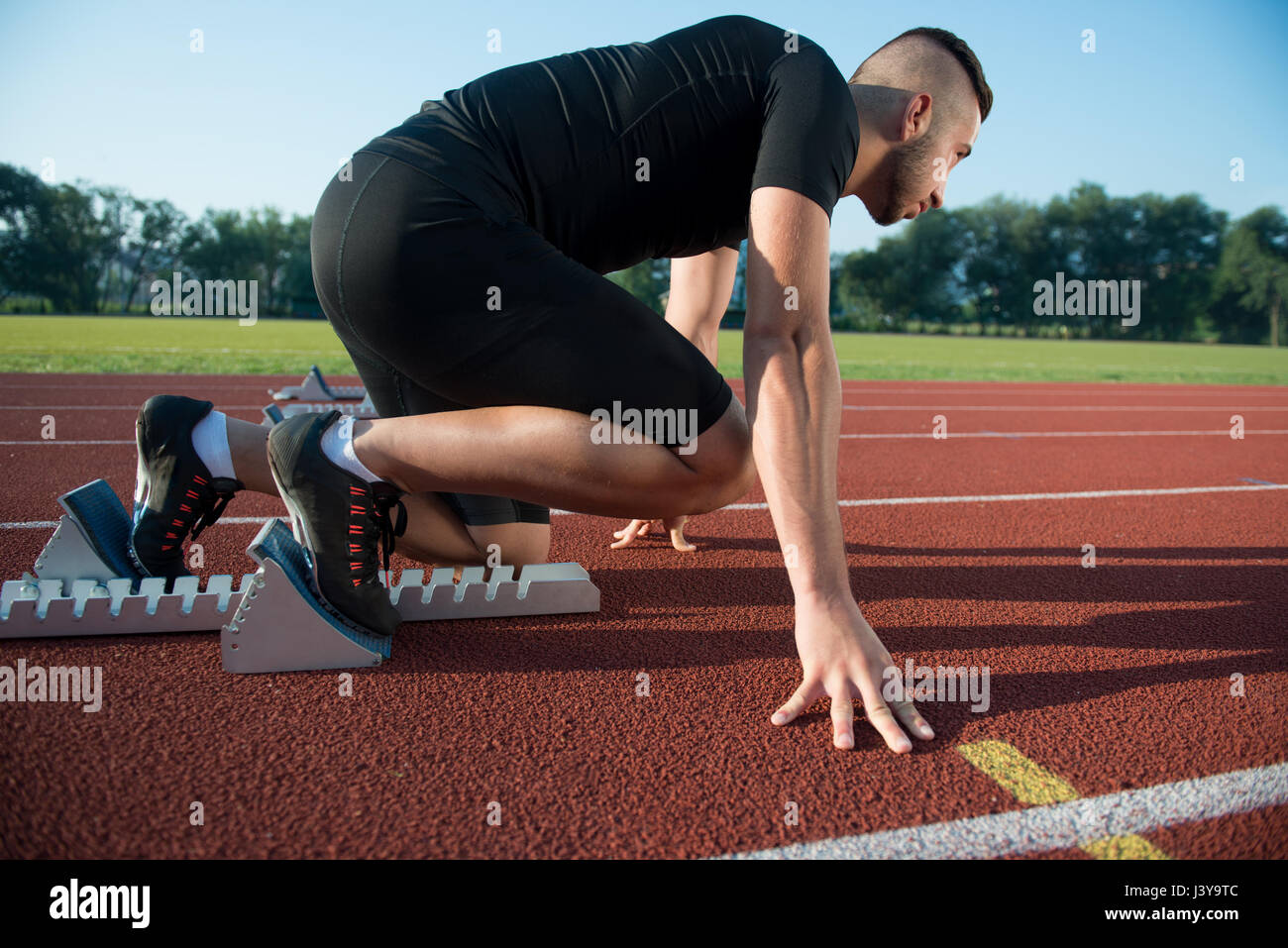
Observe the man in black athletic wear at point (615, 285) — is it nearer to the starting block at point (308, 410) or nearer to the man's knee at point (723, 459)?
the man's knee at point (723, 459)

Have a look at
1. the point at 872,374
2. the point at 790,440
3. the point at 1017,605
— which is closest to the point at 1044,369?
the point at 872,374

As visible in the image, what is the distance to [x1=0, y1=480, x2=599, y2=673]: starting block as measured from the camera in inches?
81.0

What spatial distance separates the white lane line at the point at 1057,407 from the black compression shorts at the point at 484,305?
25.7ft

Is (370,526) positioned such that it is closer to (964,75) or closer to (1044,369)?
(964,75)

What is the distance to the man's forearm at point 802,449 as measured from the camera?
181cm

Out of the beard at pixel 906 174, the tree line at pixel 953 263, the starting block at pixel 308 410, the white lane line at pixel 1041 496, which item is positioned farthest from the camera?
the tree line at pixel 953 263

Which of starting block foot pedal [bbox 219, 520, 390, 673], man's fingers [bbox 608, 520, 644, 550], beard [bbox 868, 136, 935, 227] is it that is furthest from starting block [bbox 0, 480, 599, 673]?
beard [bbox 868, 136, 935, 227]

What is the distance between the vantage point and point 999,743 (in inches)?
73.7

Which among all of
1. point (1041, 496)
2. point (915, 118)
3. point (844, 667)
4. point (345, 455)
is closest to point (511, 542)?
point (345, 455)

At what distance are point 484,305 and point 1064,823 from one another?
5.34 feet

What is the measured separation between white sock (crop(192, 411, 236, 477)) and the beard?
77.0 inches

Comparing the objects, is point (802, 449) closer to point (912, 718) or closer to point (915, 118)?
point (912, 718)

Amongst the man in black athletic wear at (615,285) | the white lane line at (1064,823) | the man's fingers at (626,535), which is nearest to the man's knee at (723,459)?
the man in black athletic wear at (615,285)
